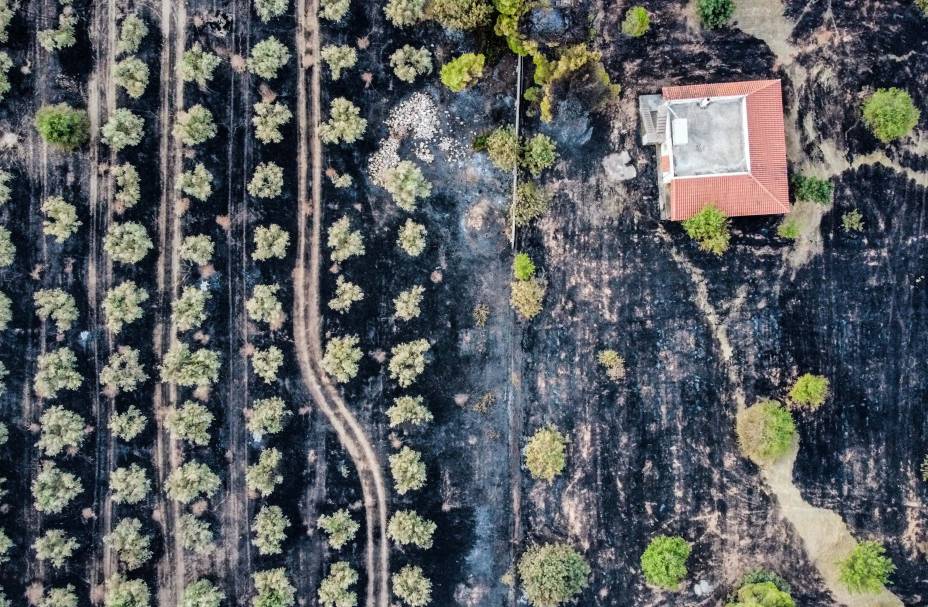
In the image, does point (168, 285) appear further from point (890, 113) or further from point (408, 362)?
point (890, 113)

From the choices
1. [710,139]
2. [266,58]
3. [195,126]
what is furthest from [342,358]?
[710,139]

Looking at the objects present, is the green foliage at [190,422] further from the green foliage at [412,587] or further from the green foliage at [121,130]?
the green foliage at [121,130]

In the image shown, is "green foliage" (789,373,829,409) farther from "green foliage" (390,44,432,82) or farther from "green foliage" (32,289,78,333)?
"green foliage" (32,289,78,333)

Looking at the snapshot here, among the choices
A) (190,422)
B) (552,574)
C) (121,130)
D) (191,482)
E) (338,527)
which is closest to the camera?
(552,574)

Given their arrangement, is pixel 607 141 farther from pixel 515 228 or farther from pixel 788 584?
pixel 788 584

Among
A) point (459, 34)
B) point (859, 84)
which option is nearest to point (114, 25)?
point (459, 34)
